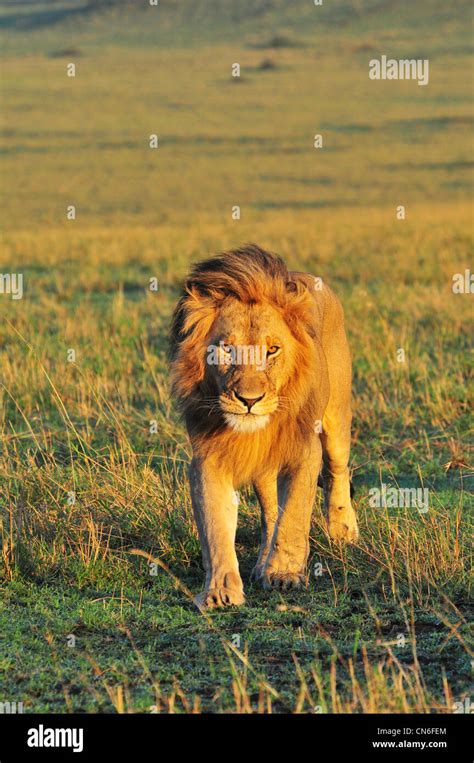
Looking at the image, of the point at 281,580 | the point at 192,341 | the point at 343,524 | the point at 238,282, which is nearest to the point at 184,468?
the point at 343,524

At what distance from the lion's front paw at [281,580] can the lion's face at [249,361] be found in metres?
0.63

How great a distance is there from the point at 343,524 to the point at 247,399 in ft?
4.10

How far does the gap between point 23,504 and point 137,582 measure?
808mm

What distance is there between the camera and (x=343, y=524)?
5871 mm

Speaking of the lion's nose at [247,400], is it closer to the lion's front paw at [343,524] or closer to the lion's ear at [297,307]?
the lion's ear at [297,307]

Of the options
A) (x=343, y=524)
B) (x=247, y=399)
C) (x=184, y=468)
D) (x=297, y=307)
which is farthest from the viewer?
(x=184, y=468)

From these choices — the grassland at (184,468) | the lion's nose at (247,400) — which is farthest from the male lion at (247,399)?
the grassland at (184,468)

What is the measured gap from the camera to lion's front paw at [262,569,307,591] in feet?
16.9

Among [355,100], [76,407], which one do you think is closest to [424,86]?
[355,100]

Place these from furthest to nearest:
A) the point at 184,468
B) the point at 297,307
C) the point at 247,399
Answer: the point at 184,468
the point at 297,307
the point at 247,399

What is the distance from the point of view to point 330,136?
47.0 metres

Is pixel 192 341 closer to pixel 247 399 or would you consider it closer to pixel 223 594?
pixel 247 399

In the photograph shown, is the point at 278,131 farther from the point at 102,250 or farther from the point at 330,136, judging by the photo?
the point at 102,250

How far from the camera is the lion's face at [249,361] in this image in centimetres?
488
